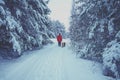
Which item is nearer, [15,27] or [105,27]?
[105,27]

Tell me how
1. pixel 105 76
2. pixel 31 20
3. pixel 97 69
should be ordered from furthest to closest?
pixel 31 20 → pixel 97 69 → pixel 105 76

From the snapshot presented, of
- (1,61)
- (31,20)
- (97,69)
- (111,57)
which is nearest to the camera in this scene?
(111,57)

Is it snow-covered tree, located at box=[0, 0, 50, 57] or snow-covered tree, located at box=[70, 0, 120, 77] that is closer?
snow-covered tree, located at box=[70, 0, 120, 77]

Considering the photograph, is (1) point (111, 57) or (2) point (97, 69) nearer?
(1) point (111, 57)

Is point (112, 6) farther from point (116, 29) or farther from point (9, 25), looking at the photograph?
point (9, 25)

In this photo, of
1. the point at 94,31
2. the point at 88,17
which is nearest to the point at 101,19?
the point at 94,31

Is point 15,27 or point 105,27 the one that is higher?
point 15,27

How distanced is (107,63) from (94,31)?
2.71 meters

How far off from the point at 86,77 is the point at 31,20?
7345 mm

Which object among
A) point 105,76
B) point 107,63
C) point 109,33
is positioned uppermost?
point 109,33

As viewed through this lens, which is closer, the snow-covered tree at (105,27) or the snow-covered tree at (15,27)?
the snow-covered tree at (105,27)

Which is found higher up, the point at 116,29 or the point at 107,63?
the point at 116,29

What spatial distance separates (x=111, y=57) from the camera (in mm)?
7844

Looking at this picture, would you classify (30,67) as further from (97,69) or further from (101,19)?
(101,19)
